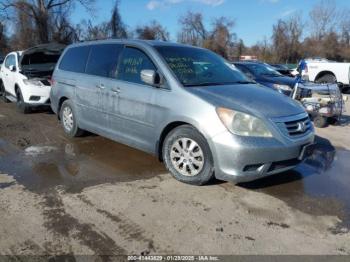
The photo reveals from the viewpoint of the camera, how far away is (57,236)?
10.5ft

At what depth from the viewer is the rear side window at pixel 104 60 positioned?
5414 mm

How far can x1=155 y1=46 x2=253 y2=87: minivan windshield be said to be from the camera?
4.76 metres

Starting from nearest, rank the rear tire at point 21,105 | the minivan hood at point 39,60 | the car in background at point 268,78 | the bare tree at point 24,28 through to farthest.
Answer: the rear tire at point 21,105, the minivan hood at point 39,60, the car in background at point 268,78, the bare tree at point 24,28

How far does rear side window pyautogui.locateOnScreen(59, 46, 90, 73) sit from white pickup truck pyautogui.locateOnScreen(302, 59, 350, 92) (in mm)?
11615

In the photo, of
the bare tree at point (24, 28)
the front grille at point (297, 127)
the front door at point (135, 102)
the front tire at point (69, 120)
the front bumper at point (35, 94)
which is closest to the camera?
the front grille at point (297, 127)

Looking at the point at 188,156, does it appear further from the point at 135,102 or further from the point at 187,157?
the point at 135,102

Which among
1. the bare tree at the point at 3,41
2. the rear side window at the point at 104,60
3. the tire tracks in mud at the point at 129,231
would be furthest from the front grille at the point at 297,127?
the bare tree at the point at 3,41

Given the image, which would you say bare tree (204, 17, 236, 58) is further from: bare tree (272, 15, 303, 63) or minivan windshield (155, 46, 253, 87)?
minivan windshield (155, 46, 253, 87)

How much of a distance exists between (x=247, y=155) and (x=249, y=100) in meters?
0.77

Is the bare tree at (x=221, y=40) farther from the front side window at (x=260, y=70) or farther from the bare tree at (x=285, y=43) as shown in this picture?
the front side window at (x=260, y=70)

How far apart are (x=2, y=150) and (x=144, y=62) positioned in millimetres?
2824

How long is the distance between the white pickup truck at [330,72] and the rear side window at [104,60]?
11.8 metres

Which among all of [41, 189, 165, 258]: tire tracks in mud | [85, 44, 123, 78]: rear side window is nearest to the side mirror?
[85, 44, 123, 78]: rear side window

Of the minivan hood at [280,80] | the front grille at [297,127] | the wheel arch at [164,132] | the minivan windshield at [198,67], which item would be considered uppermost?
the minivan windshield at [198,67]
